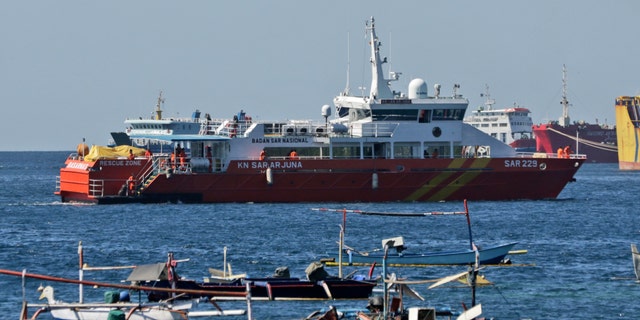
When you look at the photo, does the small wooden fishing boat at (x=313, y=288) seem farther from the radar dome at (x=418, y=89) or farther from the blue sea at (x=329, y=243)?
the radar dome at (x=418, y=89)

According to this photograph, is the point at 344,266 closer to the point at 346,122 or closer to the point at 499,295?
the point at 499,295

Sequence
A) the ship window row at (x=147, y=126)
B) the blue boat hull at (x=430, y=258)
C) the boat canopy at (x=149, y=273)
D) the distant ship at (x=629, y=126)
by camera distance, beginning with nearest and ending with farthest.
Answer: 1. the boat canopy at (x=149, y=273)
2. the blue boat hull at (x=430, y=258)
3. the ship window row at (x=147, y=126)
4. the distant ship at (x=629, y=126)

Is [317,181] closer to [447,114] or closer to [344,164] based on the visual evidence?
[344,164]

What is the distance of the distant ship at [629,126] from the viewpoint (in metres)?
148

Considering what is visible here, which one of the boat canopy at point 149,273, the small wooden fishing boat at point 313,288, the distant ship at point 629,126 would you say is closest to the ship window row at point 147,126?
the distant ship at point 629,126

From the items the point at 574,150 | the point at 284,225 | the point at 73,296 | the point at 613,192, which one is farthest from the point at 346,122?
the point at 574,150

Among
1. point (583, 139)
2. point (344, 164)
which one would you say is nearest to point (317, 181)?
point (344, 164)

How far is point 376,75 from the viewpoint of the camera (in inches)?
2938

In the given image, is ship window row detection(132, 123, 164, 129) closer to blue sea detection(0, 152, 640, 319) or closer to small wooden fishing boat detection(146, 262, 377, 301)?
blue sea detection(0, 152, 640, 319)

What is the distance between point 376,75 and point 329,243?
2379 cm

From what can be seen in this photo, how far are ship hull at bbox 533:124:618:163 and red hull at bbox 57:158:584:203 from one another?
11394 cm

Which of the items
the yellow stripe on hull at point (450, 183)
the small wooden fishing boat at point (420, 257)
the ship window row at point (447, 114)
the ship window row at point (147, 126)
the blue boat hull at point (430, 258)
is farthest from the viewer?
the ship window row at point (147, 126)

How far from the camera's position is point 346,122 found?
74.1 metres

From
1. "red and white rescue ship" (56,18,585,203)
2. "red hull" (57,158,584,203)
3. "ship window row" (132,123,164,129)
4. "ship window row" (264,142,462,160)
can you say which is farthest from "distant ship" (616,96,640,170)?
"ship window row" (264,142,462,160)
